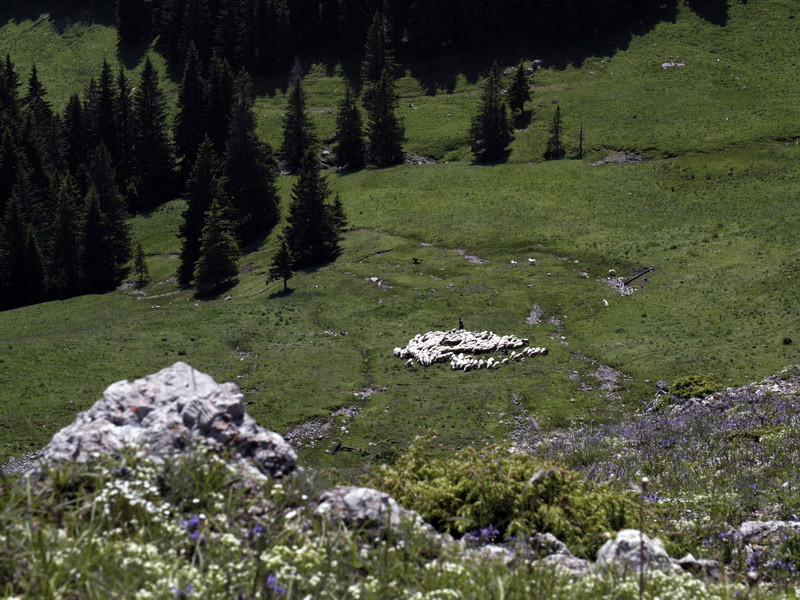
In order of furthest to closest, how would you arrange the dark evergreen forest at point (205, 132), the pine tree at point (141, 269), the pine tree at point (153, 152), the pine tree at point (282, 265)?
the pine tree at point (153, 152)
the dark evergreen forest at point (205, 132)
the pine tree at point (141, 269)
the pine tree at point (282, 265)

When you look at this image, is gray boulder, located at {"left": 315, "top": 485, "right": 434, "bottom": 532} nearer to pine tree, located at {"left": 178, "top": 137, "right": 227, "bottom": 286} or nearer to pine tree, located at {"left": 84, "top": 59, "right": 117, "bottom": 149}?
pine tree, located at {"left": 178, "top": 137, "right": 227, "bottom": 286}

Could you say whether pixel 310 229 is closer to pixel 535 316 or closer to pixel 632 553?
pixel 535 316

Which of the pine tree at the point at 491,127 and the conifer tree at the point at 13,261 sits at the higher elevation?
the pine tree at the point at 491,127

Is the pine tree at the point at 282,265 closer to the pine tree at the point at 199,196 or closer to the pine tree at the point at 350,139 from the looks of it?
the pine tree at the point at 199,196

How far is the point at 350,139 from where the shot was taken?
10919 centimetres

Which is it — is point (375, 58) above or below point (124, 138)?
above

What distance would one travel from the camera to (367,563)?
8.16m

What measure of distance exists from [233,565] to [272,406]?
34.8 meters

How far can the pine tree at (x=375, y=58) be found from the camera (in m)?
129

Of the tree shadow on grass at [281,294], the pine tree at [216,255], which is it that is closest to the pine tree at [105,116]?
the pine tree at [216,255]

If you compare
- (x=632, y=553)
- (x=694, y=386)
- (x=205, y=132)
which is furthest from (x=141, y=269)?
(x=632, y=553)

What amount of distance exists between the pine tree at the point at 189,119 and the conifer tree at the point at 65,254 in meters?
28.7

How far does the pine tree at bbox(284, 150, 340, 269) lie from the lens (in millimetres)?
78062

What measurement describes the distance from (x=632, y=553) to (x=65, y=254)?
3801 inches
